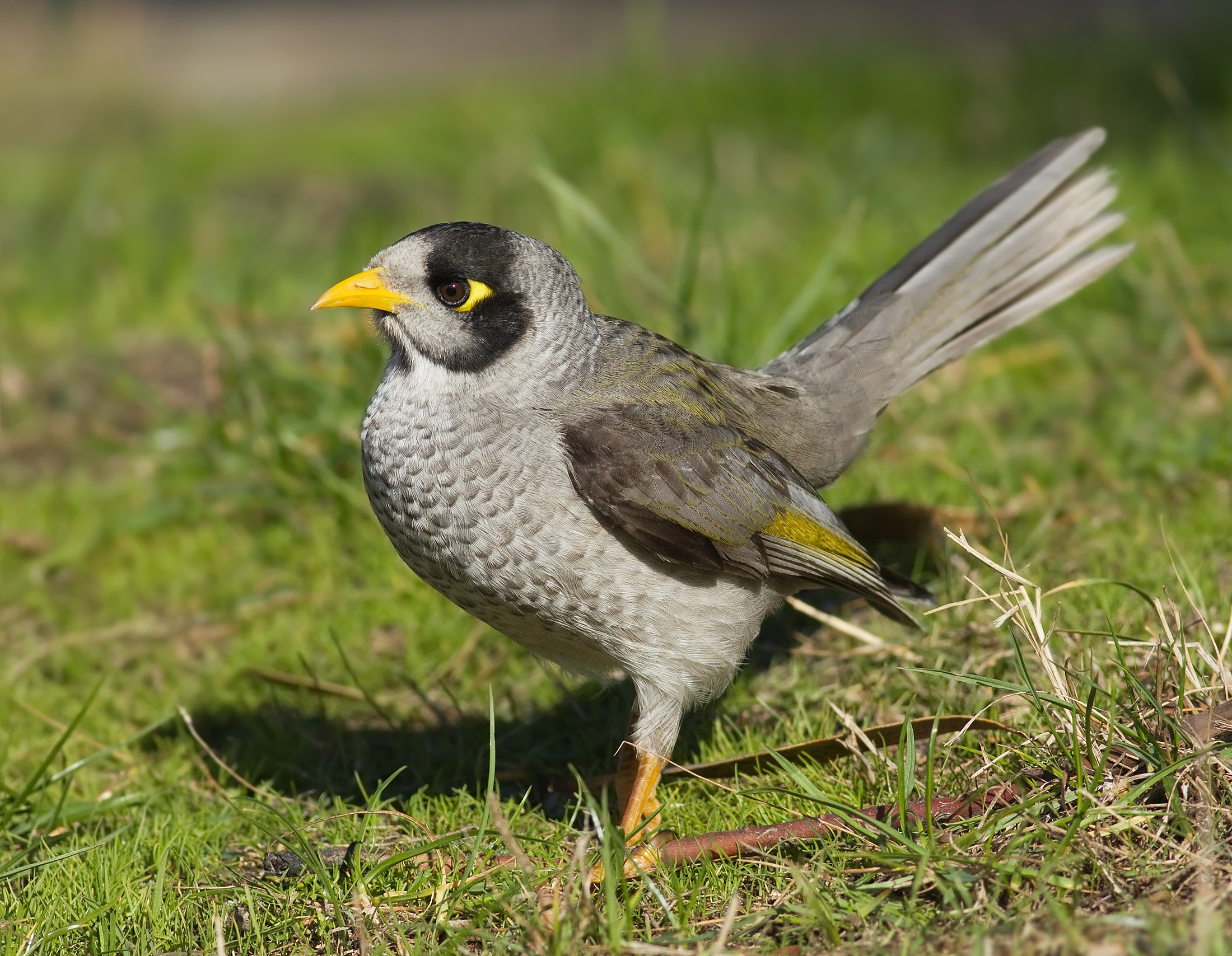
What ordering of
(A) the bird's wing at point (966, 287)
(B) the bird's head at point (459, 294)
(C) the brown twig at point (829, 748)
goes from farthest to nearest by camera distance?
(A) the bird's wing at point (966, 287), (B) the bird's head at point (459, 294), (C) the brown twig at point (829, 748)

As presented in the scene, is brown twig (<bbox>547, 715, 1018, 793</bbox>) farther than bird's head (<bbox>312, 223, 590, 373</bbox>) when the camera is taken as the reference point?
No

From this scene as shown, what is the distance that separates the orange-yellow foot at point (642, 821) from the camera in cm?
397

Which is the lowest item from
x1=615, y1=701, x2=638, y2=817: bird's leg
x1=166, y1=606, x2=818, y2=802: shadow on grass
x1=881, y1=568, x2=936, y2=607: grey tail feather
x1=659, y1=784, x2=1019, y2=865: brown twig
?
x1=166, y1=606, x2=818, y2=802: shadow on grass

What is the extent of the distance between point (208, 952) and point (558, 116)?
24.8 ft

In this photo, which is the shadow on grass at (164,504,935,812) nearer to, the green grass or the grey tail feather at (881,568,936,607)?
the green grass

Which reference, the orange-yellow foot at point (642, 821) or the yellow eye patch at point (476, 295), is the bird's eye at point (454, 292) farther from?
the orange-yellow foot at point (642, 821)

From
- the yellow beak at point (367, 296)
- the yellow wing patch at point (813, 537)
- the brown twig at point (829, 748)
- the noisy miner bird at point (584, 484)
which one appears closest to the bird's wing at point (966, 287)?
the noisy miner bird at point (584, 484)

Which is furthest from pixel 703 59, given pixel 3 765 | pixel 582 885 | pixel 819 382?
pixel 582 885

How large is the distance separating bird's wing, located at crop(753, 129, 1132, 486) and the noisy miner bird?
0.36 meters

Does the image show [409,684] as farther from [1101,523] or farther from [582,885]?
[1101,523]

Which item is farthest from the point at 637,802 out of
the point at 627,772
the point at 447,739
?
the point at 447,739

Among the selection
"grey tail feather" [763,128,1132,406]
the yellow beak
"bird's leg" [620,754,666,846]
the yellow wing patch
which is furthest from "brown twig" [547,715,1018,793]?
the yellow beak

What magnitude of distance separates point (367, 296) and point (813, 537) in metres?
1.74

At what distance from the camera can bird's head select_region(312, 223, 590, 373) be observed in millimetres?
4418
